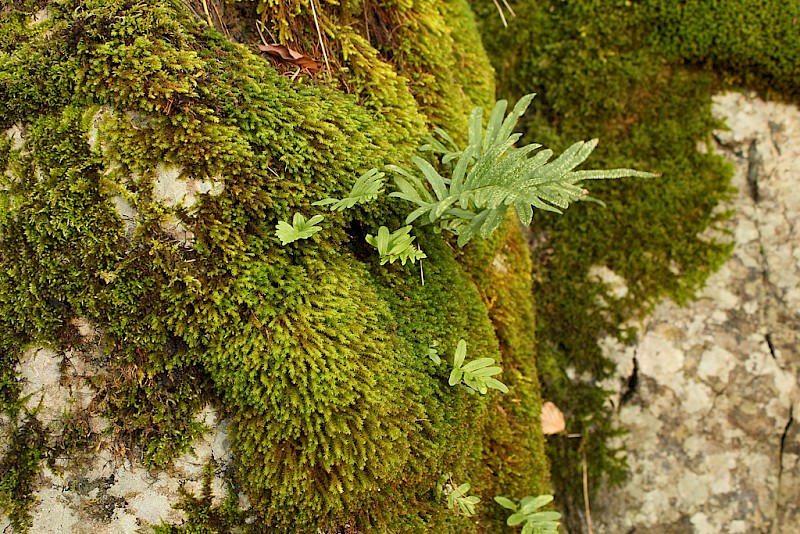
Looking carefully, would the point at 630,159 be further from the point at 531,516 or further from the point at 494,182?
the point at 531,516

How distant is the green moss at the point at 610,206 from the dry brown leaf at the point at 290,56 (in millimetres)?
1713

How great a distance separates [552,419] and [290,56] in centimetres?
261

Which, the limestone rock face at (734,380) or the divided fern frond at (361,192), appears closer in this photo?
the divided fern frond at (361,192)

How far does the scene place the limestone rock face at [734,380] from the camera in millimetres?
3418

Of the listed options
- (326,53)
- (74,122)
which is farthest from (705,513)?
(74,122)

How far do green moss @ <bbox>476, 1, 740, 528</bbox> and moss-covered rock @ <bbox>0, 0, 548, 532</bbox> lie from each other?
1584mm

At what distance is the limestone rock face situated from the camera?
342cm

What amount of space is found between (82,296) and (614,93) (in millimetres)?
3272

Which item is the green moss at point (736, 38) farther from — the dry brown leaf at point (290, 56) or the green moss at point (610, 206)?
the dry brown leaf at point (290, 56)

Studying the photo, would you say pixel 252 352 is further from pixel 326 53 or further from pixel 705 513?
pixel 705 513

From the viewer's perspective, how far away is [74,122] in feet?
7.53

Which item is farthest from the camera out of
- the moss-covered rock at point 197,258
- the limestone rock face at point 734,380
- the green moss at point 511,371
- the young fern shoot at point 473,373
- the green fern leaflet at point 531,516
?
the limestone rock face at point 734,380

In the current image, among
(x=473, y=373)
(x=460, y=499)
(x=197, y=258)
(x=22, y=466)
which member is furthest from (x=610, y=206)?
(x=22, y=466)

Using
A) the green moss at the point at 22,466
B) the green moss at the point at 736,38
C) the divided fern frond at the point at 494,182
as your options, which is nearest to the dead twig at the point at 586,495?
the divided fern frond at the point at 494,182
